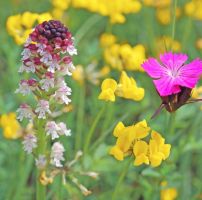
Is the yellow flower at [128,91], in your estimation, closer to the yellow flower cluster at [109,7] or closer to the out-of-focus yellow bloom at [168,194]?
the out-of-focus yellow bloom at [168,194]

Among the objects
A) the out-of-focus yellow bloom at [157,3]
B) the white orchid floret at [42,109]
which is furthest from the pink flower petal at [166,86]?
the out-of-focus yellow bloom at [157,3]

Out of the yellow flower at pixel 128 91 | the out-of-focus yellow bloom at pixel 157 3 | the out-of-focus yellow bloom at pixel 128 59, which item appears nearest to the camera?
the yellow flower at pixel 128 91

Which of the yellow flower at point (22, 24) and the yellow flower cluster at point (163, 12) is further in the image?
the yellow flower cluster at point (163, 12)

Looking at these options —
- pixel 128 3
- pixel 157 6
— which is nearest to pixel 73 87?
pixel 128 3

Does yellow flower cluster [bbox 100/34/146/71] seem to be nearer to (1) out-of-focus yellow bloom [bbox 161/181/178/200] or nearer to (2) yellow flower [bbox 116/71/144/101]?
(2) yellow flower [bbox 116/71/144/101]

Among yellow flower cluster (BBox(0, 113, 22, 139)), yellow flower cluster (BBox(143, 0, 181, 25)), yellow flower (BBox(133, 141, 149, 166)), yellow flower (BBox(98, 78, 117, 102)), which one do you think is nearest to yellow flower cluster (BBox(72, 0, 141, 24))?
yellow flower cluster (BBox(0, 113, 22, 139))

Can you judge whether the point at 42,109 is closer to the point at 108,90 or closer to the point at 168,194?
the point at 108,90

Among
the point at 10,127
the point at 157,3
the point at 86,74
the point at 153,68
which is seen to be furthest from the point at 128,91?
the point at 157,3
